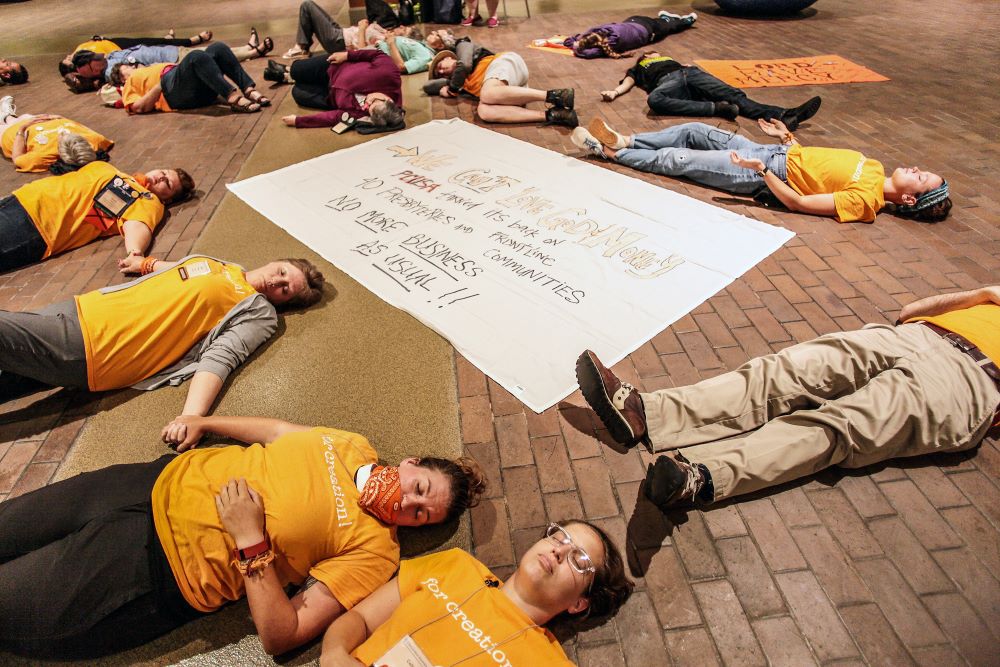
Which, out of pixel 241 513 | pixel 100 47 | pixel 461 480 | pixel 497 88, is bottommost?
pixel 461 480

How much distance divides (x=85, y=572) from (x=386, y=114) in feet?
14.2

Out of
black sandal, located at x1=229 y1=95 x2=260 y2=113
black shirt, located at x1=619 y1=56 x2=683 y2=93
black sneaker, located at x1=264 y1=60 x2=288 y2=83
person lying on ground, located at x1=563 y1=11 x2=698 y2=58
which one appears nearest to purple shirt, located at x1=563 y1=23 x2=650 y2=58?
person lying on ground, located at x1=563 y1=11 x2=698 y2=58

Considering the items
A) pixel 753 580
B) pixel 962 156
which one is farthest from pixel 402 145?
pixel 962 156

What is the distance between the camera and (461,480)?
191 cm

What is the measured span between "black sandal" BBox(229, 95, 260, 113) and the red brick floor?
51.3 inches

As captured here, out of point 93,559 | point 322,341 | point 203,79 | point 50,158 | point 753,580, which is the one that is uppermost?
point 203,79

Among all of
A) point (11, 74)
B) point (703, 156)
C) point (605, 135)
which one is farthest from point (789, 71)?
point (11, 74)

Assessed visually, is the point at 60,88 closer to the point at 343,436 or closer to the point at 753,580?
the point at 343,436

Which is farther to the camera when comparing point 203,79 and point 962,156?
point 203,79

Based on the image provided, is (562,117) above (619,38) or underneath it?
underneath

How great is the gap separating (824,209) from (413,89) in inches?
180

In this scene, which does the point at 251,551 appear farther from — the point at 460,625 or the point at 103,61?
the point at 103,61

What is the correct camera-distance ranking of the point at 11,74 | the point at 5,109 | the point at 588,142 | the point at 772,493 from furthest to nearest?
the point at 11,74 < the point at 5,109 < the point at 588,142 < the point at 772,493

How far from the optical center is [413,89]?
19.9 feet
